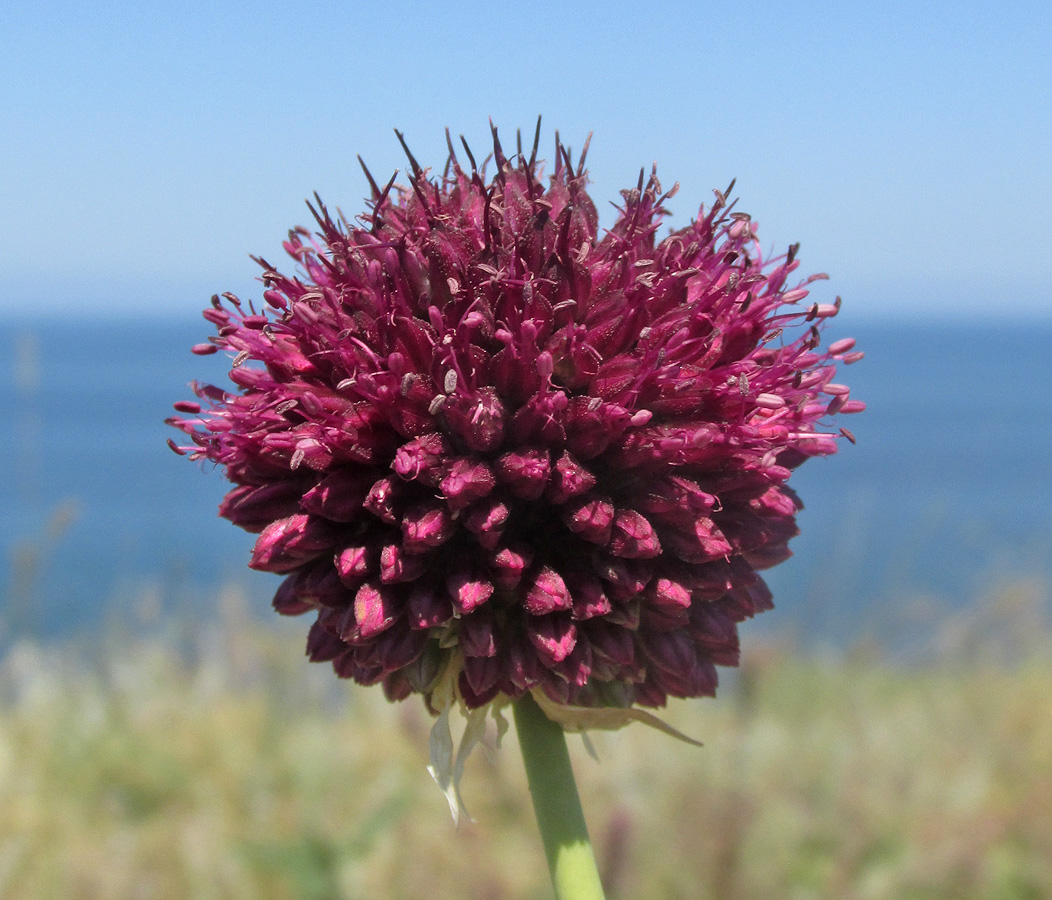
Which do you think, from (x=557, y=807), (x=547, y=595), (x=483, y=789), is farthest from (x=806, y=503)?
(x=547, y=595)

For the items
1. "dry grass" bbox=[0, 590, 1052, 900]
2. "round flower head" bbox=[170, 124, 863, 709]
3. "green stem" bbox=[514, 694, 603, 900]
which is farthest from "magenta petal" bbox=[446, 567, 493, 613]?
"dry grass" bbox=[0, 590, 1052, 900]

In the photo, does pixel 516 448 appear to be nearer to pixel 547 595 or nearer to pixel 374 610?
pixel 547 595

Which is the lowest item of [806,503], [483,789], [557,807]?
[806,503]

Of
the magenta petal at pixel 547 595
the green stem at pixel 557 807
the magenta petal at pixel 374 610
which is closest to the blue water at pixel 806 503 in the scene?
the magenta petal at pixel 374 610

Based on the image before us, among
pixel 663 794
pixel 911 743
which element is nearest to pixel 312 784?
pixel 663 794

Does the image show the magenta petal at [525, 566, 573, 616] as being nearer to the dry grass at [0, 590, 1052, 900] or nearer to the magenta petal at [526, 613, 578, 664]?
the magenta petal at [526, 613, 578, 664]

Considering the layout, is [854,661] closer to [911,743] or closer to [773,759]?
[911,743]

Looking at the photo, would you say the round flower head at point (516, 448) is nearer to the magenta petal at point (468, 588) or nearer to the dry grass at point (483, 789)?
the magenta petal at point (468, 588)
